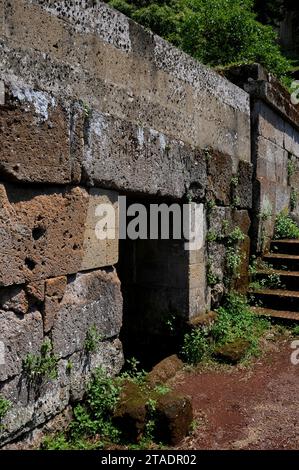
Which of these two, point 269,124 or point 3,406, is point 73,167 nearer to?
point 3,406

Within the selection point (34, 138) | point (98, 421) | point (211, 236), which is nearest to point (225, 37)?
point (211, 236)

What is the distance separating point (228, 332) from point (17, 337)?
2715 millimetres

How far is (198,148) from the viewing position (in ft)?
15.6

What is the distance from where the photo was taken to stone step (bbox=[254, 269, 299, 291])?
5.93 metres

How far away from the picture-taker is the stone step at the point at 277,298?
18.4 feet

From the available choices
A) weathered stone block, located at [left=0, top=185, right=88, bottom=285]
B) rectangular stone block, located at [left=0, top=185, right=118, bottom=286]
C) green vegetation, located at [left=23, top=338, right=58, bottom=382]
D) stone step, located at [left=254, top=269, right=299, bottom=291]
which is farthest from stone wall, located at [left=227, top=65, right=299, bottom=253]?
green vegetation, located at [left=23, top=338, right=58, bottom=382]

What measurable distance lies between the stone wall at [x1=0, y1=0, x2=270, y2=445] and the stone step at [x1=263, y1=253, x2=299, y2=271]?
2075mm

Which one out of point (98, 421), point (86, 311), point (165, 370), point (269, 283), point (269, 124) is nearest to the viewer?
point (98, 421)

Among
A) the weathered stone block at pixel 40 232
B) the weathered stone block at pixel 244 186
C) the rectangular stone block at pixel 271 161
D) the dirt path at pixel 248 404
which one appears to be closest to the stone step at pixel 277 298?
the dirt path at pixel 248 404

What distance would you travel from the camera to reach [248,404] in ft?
12.2

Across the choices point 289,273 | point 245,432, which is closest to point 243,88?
point 289,273

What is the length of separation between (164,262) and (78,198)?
1.82 meters

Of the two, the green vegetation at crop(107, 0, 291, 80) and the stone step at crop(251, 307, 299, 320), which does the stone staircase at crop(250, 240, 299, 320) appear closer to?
the stone step at crop(251, 307, 299, 320)
